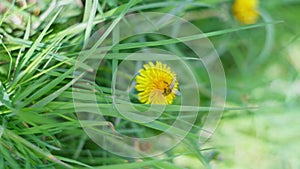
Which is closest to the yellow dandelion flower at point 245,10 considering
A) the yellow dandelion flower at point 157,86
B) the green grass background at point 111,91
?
the green grass background at point 111,91

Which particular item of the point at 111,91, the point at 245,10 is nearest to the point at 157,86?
the point at 111,91

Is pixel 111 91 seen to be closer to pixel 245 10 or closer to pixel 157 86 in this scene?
pixel 157 86

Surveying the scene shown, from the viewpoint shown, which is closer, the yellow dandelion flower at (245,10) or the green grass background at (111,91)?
the green grass background at (111,91)

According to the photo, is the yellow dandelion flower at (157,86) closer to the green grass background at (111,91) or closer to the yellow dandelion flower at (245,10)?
the green grass background at (111,91)

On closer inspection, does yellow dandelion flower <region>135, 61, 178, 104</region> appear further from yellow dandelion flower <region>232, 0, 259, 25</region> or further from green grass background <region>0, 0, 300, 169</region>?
yellow dandelion flower <region>232, 0, 259, 25</region>

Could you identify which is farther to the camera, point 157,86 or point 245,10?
point 245,10

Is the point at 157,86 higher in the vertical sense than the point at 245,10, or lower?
lower
